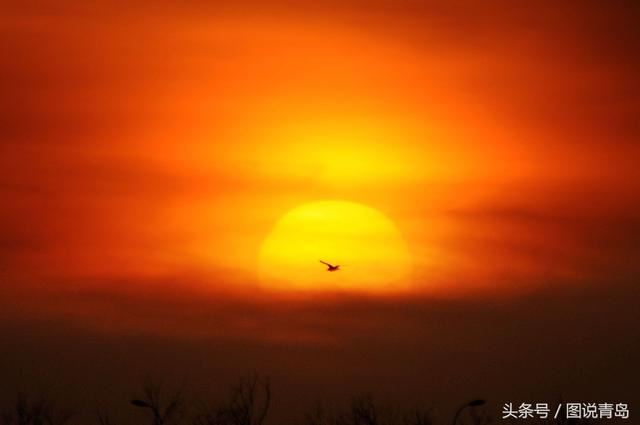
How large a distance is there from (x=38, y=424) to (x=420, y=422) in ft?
54.5

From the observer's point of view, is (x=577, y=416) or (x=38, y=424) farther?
(x=38, y=424)

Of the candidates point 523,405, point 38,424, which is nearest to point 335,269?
point 523,405

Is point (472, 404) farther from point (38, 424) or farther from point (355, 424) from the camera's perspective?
point (38, 424)

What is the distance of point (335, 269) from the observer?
54.7 metres

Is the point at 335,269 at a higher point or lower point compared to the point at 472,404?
higher

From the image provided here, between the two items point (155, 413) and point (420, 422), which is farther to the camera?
point (420, 422)

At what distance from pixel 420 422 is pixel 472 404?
648 inches

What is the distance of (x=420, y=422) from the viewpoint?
62.9 m

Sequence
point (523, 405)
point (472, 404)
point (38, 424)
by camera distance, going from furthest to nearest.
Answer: point (38, 424), point (523, 405), point (472, 404)

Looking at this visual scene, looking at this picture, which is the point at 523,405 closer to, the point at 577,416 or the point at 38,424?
the point at 577,416

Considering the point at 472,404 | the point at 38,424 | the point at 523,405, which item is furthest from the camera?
the point at 38,424

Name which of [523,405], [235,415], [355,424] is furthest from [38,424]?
[523,405]

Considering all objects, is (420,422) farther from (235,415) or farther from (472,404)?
(472,404)

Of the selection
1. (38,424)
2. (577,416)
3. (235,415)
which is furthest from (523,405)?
(38,424)
